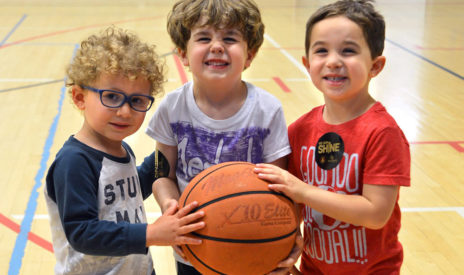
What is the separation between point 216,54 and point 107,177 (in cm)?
58

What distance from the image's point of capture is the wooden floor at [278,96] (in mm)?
3525

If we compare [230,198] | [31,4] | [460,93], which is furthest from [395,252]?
[31,4]

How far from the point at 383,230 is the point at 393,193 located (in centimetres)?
19

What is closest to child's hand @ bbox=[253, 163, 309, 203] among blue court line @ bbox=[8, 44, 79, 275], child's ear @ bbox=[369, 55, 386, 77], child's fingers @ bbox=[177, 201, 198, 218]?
child's fingers @ bbox=[177, 201, 198, 218]

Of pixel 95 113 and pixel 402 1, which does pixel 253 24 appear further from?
pixel 402 1

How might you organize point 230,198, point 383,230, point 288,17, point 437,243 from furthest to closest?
point 288,17, point 437,243, point 383,230, point 230,198

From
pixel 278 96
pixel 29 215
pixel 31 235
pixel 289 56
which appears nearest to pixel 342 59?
pixel 31 235

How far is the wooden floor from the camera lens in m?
3.53

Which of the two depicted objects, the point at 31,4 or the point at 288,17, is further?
the point at 31,4

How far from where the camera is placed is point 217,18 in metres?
1.97

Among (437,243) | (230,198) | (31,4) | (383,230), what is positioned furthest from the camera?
(31,4)

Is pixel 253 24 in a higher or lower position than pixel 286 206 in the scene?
higher

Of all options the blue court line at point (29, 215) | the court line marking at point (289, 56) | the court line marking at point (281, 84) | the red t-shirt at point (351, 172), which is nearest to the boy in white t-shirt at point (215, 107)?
the red t-shirt at point (351, 172)

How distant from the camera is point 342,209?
1.81 m
